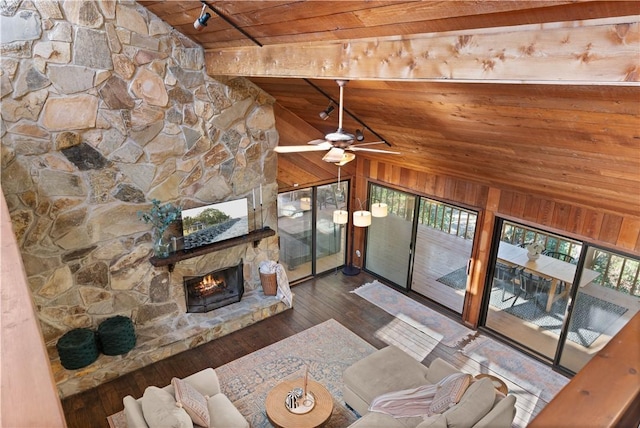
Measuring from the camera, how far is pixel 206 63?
5125mm

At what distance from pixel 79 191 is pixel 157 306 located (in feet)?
6.07

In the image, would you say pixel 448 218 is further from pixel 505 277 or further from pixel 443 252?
pixel 505 277

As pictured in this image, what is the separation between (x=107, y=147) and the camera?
471cm

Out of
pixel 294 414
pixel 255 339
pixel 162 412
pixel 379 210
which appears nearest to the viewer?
pixel 162 412

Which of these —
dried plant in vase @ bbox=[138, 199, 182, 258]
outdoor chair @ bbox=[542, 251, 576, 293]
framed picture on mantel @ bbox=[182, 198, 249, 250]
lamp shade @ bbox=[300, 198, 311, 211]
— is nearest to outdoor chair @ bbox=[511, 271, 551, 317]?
outdoor chair @ bbox=[542, 251, 576, 293]

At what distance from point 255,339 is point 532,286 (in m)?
4.00

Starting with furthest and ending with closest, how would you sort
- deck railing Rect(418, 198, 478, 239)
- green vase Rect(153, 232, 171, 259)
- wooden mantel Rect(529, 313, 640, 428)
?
1. deck railing Rect(418, 198, 478, 239)
2. green vase Rect(153, 232, 171, 259)
3. wooden mantel Rect(529, 313, 640, 428)

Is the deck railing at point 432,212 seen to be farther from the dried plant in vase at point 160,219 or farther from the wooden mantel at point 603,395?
the wooden mantel at point 603,395

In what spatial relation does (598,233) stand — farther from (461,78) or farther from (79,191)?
(79,191)

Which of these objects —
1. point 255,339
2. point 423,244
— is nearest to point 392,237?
point 423,244

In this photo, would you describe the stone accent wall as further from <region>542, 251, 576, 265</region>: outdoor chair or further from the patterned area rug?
<region>542, 251, 576, 265</region>: outdoor chair

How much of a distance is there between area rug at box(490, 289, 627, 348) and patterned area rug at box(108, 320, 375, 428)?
2.32m

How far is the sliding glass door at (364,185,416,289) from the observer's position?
278 inches

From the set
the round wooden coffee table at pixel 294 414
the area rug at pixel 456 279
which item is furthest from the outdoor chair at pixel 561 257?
the round wooden coffee table at pixel 294 414
